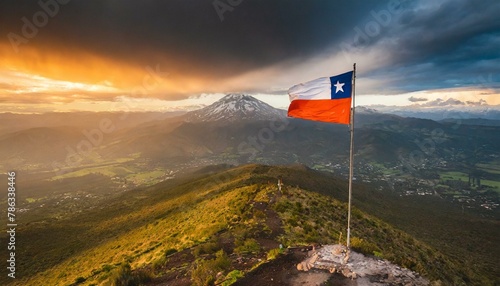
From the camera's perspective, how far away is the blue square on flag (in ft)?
45.4

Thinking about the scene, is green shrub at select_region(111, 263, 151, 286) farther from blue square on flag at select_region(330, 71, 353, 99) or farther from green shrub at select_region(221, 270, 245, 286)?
blue square on flag at select_region(330, 71, 353, 99)

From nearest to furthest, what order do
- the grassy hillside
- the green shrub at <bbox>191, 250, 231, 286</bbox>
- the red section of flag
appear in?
the green shrub at <bbox>191, 250, 231, 286</bbox>
the red section of flag
the grassy hillside

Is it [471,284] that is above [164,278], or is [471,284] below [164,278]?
below

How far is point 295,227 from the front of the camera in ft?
78.3

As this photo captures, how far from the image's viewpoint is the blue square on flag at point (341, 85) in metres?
13.9

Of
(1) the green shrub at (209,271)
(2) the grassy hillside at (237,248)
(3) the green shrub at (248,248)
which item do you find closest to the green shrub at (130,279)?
(2) the grassy hillside at (237,248)

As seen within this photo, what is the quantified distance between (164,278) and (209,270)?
3354 millimetres

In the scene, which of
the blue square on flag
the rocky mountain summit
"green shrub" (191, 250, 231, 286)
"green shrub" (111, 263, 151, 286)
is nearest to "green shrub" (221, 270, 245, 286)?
"green shrub" (191, 250, 231, 286)

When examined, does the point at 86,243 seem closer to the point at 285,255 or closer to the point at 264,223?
the point at 264,223

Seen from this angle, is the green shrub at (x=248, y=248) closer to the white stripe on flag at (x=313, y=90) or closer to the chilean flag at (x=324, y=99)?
the chilean flag at (x=324, y=99)

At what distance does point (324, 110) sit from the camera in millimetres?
14727

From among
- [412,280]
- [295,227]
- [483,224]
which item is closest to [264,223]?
[295,227]

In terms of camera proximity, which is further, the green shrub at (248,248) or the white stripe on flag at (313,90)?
the green shrub at (248,248)

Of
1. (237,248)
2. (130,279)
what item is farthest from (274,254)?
(130,279)
